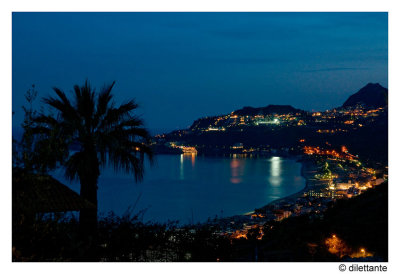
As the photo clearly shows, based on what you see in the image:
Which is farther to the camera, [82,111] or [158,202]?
[158,202]

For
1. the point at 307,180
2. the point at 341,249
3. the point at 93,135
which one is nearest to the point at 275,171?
the point at 307,180

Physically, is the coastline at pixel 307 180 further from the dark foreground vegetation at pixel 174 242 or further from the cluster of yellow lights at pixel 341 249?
the cluster of yellow lights at pixel 341 249

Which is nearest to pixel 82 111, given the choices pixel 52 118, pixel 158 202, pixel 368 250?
pixel 52 118

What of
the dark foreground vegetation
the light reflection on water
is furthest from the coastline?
the dark foreground vegetation

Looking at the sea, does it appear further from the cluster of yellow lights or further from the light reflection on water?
the cluster of yellow lights

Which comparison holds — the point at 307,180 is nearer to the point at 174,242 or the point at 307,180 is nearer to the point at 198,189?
the point at 198,189
